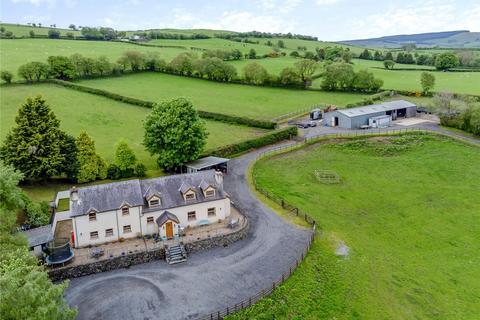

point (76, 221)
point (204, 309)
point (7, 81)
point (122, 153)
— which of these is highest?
point (7, 81)

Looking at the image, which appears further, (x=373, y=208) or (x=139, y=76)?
(x=139, y=76)

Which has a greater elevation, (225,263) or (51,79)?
(51,79)

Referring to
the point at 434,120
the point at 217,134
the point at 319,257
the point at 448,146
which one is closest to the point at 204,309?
the point at 319,257

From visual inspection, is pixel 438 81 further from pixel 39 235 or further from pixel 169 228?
pixel 39 235

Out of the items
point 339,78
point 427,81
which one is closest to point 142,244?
point 339,78

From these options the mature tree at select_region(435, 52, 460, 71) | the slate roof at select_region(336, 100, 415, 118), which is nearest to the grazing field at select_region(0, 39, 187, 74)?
the slate roof at select_region(336, 100, 415, 118)

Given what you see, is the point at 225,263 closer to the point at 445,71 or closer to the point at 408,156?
the point at 408,156

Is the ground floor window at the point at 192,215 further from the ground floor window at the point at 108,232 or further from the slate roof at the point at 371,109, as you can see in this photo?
the slate roof at the point at 371,109

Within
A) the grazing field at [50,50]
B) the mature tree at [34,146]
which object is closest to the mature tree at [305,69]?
the grazing field at [50,50]
